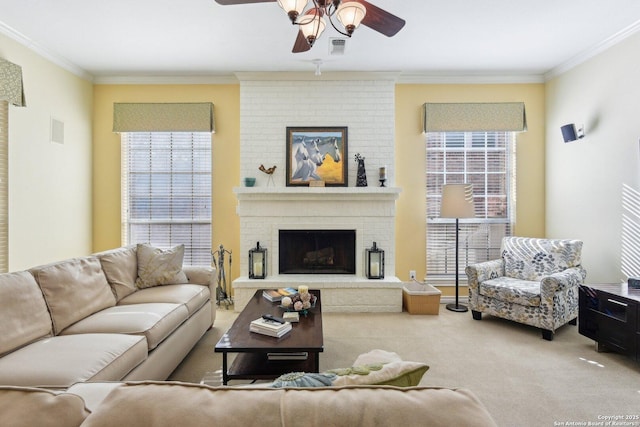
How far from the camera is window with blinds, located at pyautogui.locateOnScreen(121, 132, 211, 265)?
431 centimetres

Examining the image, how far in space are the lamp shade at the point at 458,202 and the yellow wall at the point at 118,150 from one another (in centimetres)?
261

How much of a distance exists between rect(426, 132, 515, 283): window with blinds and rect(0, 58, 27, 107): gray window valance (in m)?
4.34

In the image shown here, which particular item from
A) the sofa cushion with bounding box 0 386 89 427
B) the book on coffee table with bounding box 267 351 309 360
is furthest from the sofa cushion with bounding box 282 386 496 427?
the book on coffee table with bounding box 267 351 309 360

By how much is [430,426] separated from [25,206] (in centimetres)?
407

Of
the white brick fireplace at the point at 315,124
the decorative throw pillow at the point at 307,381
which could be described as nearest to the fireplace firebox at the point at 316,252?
the white brick fireplace at the point at 315,124

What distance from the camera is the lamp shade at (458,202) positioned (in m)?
3.79

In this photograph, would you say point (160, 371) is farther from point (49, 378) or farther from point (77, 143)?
point (77, 143)

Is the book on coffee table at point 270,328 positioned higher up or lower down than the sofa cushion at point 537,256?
lower down

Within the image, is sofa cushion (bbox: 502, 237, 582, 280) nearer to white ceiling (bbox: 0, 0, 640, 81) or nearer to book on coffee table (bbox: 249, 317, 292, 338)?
white ceiling (bbox: 0, 0, 640, 81)

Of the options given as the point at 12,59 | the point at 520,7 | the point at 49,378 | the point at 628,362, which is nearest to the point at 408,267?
the point at 628,362

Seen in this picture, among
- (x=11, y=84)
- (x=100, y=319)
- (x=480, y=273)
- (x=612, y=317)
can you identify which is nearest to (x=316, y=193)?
(x=480, y=273)

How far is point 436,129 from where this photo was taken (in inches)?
164

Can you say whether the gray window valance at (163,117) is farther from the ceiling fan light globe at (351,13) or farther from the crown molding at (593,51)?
the crown molding at (593,51)

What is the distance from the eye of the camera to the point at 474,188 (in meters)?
4.32
